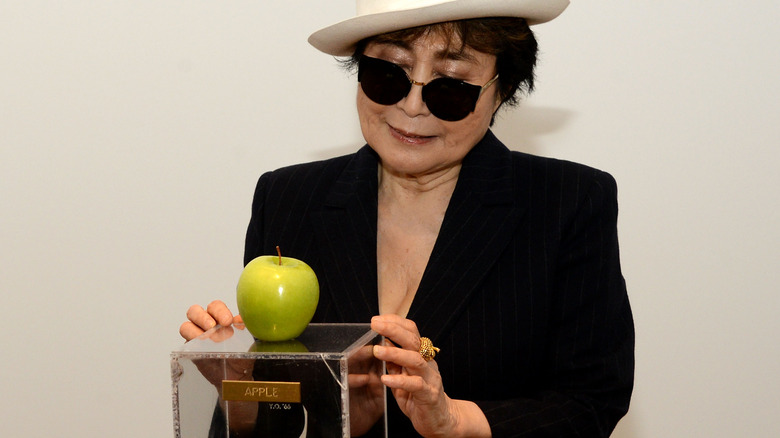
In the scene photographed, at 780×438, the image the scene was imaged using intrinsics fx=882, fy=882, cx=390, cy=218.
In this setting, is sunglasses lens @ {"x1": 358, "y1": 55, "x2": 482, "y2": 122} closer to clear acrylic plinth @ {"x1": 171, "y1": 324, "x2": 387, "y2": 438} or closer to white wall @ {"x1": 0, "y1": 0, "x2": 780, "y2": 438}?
clear acrylic plinth @ {"x1": 171, "y1": 324, "x2": 387, "y2": 438}

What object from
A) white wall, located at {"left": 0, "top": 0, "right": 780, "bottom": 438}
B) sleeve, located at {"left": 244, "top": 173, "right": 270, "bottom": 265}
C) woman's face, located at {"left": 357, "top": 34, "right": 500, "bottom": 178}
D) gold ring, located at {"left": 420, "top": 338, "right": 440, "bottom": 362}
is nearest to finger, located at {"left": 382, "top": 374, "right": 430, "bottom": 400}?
gold ring, located at {"left": 420, "top": 338, "right": 440, "bottom": 362}

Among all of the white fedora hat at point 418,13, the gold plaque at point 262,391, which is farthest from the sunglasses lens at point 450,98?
the gold plaque at point 262,391

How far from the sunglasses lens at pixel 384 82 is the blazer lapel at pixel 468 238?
0.26 meters

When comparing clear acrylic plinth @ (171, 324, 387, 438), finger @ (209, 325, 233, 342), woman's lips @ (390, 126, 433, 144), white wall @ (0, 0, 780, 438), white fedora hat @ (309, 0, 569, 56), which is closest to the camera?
clear acrylic plinth @ (171, 324, 387, 438)

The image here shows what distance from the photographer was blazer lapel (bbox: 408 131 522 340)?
1.77 m

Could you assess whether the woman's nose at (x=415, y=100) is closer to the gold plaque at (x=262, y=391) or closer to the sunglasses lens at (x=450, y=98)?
the sunglasses lens at (x=450, y=98)

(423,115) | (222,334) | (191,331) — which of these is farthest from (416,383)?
(423,115)

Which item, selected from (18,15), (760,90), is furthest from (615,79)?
(18,15)

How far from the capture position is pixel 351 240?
1869mm

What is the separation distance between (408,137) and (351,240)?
250 millimetres

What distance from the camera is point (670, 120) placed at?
2605 mm

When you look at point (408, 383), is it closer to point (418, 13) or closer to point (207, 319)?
point (207, 319)

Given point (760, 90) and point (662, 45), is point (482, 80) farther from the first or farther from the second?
point (760, 90)

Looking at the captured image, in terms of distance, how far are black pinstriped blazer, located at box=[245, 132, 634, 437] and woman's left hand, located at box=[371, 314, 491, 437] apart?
0.76 feet
